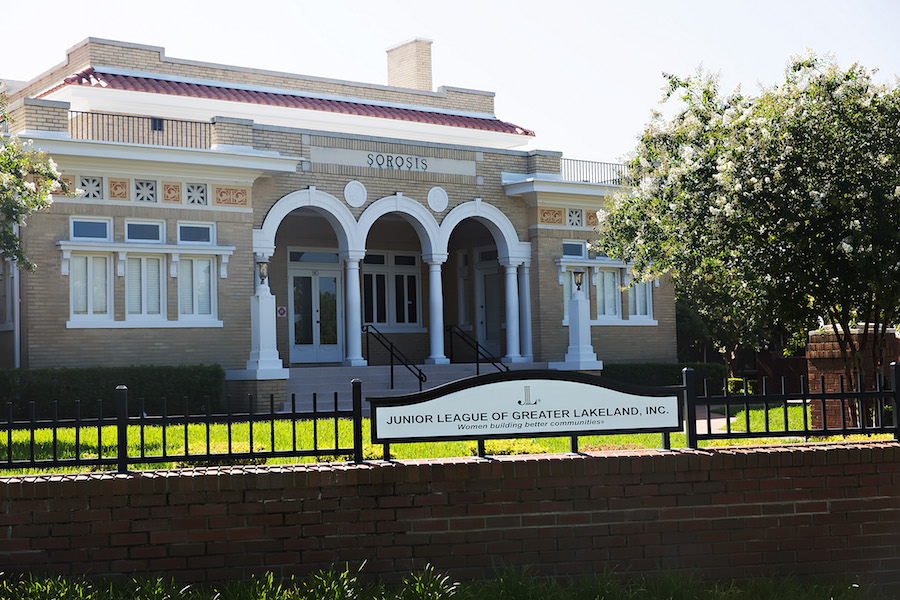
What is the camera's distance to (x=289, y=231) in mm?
24625

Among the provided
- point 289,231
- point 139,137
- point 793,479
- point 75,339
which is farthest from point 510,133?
point 793,479

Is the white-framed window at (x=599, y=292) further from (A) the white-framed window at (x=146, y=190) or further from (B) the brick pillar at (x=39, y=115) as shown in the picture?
(B) the brick pillar at (x=39, y=115)

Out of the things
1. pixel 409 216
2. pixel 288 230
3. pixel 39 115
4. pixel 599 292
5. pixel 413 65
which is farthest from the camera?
pixel 413 65

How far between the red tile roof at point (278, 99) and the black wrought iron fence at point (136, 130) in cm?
423

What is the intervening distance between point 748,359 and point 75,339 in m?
22.6

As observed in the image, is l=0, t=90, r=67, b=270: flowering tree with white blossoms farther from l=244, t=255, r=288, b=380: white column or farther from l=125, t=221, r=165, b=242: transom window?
l=244, t=255, r=288, b=380: white column

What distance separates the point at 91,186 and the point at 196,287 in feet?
9.09

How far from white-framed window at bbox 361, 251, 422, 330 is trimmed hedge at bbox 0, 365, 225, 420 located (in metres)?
6.98

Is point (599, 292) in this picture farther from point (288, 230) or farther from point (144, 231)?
point (144, 231)

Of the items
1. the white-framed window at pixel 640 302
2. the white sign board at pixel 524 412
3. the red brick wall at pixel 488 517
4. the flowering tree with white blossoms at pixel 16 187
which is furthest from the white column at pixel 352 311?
the red brick wall at pixel 488 517

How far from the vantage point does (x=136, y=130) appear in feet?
66.4

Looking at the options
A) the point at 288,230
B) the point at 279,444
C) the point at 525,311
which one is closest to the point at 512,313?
the point at 525,311

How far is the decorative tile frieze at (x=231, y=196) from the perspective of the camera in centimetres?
2044

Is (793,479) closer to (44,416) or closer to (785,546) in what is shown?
(785,546)
